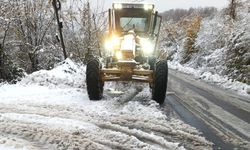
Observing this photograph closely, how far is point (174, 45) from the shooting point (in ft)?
149

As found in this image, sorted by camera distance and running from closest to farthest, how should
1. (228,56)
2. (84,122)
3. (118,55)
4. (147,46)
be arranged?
(84,122), (118,55), (147,46), (228,56)

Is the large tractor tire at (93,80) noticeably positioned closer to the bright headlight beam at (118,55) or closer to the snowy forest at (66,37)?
the bright headlight beam at (118,55)

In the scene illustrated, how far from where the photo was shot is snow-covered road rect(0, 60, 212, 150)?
632cm

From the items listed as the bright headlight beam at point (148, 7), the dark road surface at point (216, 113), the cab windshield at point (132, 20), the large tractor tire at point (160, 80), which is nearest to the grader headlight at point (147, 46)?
the cab windshield at point (132, 20)

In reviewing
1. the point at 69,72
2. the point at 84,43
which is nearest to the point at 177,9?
the point at 84,43

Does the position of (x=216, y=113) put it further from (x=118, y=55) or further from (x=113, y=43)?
(x=113, y=43)

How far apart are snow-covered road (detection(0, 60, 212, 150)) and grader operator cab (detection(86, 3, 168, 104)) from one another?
0.46m

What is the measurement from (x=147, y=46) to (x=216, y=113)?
3666mm

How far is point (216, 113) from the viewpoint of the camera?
365 inches

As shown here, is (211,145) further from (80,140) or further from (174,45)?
(174,45)

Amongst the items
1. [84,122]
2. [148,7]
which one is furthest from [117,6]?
[84,122]

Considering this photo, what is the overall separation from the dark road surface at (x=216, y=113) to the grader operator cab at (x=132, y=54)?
80cm

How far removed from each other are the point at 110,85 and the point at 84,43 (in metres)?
8.10

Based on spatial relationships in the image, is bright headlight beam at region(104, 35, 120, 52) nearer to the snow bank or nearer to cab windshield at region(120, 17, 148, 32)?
cab windshield at region(120, 17, 148, 32)
